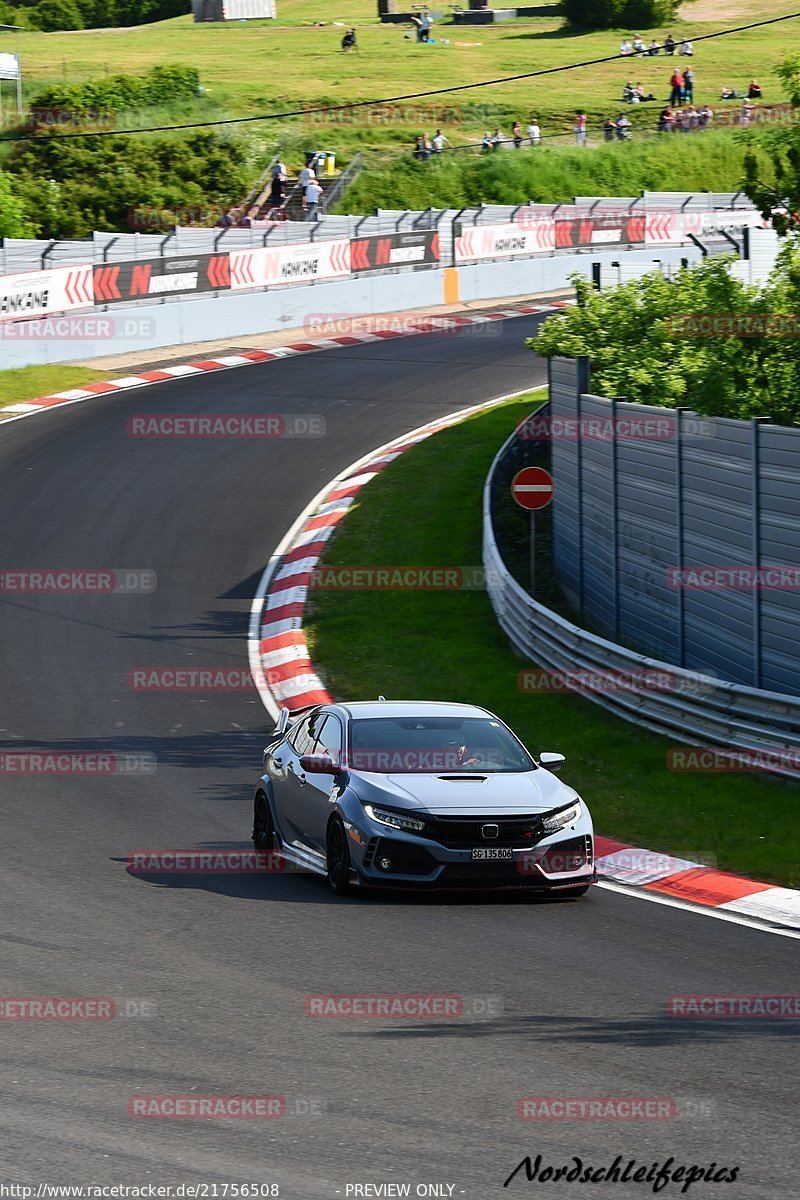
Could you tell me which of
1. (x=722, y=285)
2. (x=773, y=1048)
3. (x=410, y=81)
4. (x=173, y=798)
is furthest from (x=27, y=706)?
(x=410, y=81)

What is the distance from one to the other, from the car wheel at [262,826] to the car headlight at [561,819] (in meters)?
2.45

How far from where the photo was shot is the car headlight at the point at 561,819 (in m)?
11.5

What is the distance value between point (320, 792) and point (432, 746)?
2.89 ft

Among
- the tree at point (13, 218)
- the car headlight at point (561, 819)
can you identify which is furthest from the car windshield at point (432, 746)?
the tree at point (13, 218)

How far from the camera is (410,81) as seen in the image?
3617 inches

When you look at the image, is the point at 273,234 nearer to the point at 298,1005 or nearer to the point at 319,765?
the point at 319,765

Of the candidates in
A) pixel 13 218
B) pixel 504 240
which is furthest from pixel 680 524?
pixel 13 218

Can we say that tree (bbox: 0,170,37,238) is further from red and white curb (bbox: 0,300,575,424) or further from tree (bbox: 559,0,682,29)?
tree (bbox: 559,0,682,29)

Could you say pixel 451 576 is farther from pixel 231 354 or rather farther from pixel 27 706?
pixel 231 354

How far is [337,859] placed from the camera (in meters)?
11.7

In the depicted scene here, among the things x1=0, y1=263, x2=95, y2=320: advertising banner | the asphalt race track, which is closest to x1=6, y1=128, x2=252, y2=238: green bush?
x1=0, y1=263, x2=95, y2=320: advertising banner

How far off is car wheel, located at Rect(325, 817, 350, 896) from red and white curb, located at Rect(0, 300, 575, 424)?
857 inches

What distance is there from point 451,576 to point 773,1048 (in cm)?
1529

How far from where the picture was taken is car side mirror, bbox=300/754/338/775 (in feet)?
39.5
